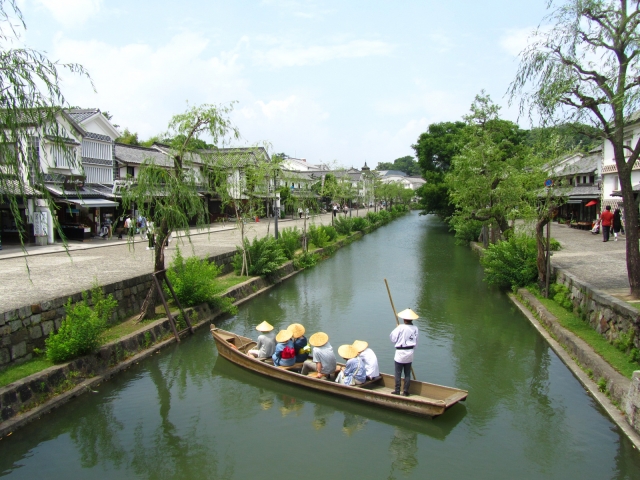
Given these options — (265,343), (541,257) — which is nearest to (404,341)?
(265,343)

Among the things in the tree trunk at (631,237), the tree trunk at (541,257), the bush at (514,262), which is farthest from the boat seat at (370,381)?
the bush at (514,262)

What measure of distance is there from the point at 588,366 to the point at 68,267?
50.6ft

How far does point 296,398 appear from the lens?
10.1 metres

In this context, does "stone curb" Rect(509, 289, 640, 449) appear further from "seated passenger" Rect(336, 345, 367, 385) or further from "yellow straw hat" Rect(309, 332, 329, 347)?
"yellow straw hat" Rect(309, 332, 329, 347)

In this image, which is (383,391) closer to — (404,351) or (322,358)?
(404,351)

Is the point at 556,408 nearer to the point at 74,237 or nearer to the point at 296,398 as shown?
the point at 296,398

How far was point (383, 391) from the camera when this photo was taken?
937 centimetres

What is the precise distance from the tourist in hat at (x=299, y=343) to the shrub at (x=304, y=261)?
14200mm

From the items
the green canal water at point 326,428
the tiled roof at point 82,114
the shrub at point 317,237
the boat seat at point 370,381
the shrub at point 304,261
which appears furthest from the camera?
the shrub at point 317,237

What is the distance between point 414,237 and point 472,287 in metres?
23.0

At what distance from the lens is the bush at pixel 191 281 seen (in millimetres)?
14578

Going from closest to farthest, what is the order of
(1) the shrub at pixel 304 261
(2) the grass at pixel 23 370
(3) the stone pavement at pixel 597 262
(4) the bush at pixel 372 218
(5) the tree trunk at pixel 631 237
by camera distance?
1. (2) the grass at pixel 23 370
2. (5) the tree trunk at pixel 631 237
3. (3) the stone pavement at pixel 597 262
4. (1) the shrub at pixel 304 261
5. (4) the bush at pixel 372 218

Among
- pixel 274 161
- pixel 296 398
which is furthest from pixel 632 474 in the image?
pixel 274 161

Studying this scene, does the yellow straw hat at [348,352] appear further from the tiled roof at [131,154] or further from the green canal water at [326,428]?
the tiled roof at [131,154]
